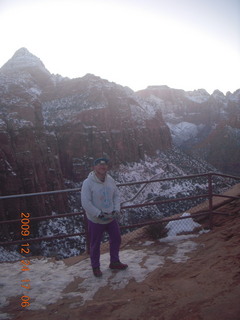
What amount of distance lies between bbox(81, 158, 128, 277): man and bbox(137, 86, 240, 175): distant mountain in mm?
94062

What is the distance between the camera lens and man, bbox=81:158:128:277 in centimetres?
427

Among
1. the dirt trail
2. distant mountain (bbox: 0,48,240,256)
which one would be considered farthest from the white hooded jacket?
distant mountain (bbox: 0,48,240,256)

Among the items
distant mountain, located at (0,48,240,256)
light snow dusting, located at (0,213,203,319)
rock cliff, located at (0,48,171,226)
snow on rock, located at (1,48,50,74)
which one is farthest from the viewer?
snow on rock, located at (1,48,50,74)

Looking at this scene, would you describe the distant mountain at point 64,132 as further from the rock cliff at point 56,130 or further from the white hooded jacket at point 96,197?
the white hooded jacket at point 96,197

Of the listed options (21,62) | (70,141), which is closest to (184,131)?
(21,62)

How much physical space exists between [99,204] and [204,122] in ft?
489

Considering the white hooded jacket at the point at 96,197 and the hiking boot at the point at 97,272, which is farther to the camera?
the hiking boot at the point at 97,272

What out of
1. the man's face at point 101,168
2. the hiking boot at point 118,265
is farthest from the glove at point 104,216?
the hiking boot at point 118,265

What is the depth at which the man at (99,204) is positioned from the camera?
427 centimetres

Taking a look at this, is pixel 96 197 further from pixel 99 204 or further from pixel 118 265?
pixel 118 265

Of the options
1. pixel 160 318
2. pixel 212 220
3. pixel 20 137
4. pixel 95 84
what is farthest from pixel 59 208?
pixel 95 84

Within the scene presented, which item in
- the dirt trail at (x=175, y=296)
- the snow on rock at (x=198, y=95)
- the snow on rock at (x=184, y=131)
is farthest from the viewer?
the snow on rock at (x=198, y=95)

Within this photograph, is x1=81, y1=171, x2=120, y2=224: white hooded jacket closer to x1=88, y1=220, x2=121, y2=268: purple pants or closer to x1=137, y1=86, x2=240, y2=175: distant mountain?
x1=88, y1=220, x2=121, y2=268: purple pants

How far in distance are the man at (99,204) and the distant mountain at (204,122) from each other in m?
94.1
